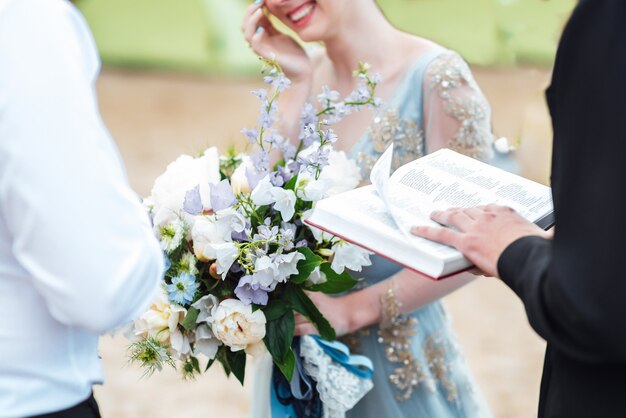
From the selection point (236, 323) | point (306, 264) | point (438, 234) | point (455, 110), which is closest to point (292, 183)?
point (306, 264)

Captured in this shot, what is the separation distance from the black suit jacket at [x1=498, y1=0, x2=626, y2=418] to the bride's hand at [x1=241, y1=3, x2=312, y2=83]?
976mm

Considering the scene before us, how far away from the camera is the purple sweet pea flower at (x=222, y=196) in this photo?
1573 mm

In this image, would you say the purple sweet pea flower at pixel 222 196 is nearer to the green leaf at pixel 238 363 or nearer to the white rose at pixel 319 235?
the white rose at pixel 319 235

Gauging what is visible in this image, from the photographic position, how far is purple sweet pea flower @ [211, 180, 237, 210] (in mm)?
1573

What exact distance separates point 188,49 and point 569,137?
7982mm

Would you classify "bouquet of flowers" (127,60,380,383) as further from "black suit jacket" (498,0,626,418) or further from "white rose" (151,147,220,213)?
"black suit jacket" (498,0,626,418)

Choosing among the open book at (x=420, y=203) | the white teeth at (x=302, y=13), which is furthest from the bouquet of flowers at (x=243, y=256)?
the white teeth at (x=302, y=13)

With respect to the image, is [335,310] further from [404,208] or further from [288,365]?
[404,208]

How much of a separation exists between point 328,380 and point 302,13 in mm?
803

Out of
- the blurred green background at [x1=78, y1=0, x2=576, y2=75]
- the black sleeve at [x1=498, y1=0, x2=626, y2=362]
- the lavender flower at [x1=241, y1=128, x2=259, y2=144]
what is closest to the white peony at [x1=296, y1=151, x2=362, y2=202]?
the lavender flower at [x1=241, y1=128, x2=259, y2=144]

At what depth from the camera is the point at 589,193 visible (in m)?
1.02

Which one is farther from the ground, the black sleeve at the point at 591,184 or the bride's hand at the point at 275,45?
the black sleeve at the point at 591,184

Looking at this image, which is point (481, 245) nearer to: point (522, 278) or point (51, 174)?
point (522, 278)

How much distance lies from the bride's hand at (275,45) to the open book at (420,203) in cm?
58
